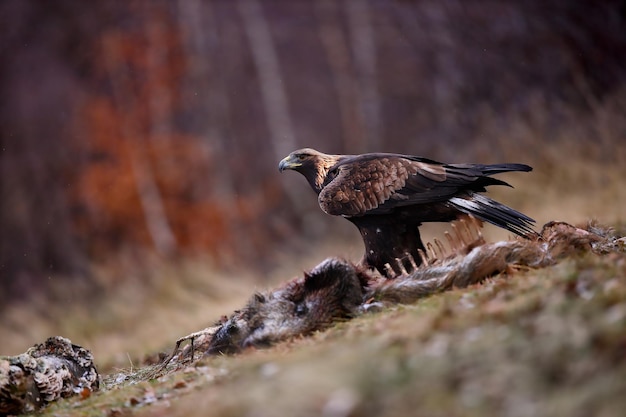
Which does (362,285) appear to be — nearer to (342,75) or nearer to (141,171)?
(141,171)

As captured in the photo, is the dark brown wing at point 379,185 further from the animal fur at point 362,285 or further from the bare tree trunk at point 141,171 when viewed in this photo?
the bare tree trunk at point 141,171

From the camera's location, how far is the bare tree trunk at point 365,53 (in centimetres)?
1978

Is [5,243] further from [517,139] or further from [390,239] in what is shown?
[390,239]

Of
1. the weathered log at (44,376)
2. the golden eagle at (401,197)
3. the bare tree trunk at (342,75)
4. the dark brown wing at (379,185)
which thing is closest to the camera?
the weathered log at (44,376)

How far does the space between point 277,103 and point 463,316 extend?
643 inches

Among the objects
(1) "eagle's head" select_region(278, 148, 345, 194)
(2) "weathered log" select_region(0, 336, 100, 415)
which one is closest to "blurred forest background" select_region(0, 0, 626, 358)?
(1) "eagle's head" select_region(278, 148, 345, 194)

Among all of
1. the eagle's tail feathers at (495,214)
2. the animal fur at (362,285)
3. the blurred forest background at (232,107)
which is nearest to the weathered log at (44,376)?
the animal fur at (362,285)

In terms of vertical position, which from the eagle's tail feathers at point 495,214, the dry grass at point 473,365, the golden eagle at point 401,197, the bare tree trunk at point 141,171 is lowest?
the dry grass at point 473,365

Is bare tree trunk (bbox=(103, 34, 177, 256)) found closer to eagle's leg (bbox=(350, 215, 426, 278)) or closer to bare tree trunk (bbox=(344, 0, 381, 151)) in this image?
bare tree trunk (bbox=(344, 0, 381, 151))

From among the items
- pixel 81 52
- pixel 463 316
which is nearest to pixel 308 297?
pixel 463 316

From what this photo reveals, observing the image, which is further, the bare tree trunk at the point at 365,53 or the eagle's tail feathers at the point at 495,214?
the bare tree trunk at the point at 365,53

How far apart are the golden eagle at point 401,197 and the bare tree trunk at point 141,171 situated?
10567mm

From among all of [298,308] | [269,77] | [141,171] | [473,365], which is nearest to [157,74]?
[141,171]

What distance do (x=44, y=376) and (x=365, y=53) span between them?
52.0 ft
